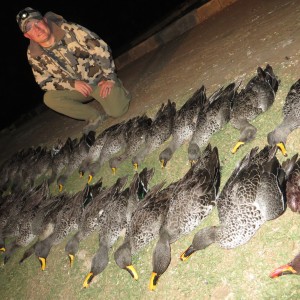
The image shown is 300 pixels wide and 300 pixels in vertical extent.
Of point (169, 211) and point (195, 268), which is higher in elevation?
point (169, 211)

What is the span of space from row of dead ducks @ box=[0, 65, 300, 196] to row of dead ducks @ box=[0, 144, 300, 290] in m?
0.41

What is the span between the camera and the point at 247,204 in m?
2.76

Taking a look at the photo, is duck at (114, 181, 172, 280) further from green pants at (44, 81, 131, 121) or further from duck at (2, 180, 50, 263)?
A: green pants at (44, 81, 131, 121)

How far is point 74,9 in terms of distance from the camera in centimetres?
1761

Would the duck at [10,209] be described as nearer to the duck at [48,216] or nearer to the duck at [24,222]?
the duck at [24,222]

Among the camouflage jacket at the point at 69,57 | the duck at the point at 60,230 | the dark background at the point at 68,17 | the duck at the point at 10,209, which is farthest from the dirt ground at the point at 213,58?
the dark background at the point at 68,17

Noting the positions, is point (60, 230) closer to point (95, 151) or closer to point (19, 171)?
point (95, 151)

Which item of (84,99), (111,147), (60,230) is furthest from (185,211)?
(84,99)

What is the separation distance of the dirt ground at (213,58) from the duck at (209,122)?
36.7 inches

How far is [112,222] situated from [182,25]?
661 centimetres

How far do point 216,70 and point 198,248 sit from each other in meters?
3.44

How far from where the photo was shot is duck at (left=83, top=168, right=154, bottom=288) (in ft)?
11.6

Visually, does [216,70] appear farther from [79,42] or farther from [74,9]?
Answer: [74,9]

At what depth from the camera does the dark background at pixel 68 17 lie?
44.6 ft
